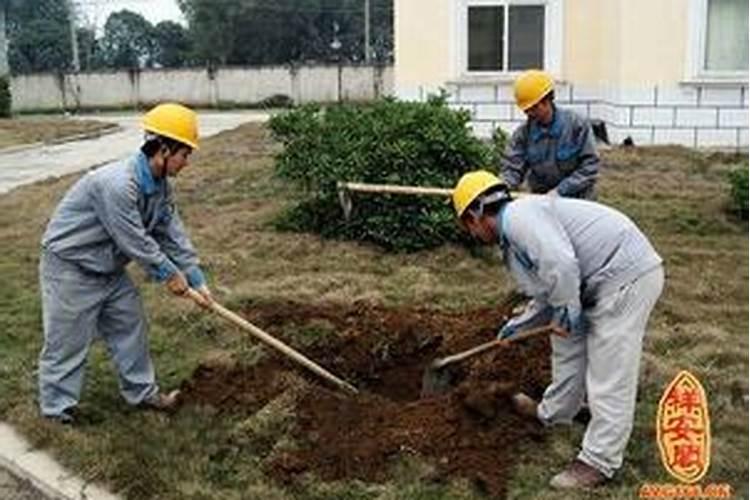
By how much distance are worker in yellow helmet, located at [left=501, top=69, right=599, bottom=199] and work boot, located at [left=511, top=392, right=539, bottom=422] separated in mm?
1312

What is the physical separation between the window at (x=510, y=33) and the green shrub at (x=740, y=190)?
488 cm

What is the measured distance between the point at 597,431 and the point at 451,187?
13.4 ft

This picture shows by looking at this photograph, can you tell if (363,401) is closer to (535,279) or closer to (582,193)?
(535,279)

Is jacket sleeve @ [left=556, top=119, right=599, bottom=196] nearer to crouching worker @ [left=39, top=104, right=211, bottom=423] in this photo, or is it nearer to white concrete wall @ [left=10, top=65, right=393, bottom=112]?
crouching worker @ [left=39, top=104, right=211, bottom=423]

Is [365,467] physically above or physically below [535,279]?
below

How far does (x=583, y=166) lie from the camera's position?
19.7ft

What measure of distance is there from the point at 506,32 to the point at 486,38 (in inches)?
11.4

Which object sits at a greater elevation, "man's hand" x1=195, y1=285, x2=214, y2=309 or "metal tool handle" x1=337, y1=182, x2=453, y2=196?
"metal tool handle" x1=337, y1=182, x2=453, y2=196

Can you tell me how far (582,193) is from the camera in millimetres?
6051

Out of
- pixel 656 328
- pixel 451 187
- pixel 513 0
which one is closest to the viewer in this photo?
pixel 656 328

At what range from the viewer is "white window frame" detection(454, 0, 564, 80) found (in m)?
13.6

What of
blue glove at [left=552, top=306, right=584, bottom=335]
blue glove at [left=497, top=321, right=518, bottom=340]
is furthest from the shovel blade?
blue glove at [left=552, top=306, right=584, bottom=335]

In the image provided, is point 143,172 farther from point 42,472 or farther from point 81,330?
point 42,472

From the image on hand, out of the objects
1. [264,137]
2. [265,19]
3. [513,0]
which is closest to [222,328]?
[513,0]
